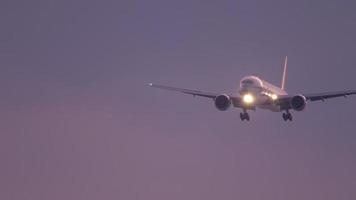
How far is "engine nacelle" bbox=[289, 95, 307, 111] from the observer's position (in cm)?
8881

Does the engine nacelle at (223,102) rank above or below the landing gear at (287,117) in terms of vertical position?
below

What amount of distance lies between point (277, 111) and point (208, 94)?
8.58 meters

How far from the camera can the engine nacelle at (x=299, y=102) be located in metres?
88.8

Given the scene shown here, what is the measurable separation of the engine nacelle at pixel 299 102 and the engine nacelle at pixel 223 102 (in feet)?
24.8

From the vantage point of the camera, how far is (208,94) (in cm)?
9294

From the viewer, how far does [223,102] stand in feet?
293

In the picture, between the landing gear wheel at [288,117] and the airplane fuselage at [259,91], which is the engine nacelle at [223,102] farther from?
the landing gear wheel at [288,117]

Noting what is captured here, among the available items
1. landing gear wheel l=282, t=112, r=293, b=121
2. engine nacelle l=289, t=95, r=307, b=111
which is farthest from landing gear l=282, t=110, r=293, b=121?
engine nacelle l=289, t=95, r=307, b=111

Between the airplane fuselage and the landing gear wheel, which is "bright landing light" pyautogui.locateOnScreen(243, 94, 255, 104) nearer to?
the airplane fuselage

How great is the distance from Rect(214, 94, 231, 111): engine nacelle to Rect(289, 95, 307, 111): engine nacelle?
24.8 ft

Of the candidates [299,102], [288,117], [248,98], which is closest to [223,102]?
[248,98]

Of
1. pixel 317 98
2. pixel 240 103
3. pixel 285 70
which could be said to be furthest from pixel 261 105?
pixel 285 70

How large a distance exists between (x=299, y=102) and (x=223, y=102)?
29.0 ft

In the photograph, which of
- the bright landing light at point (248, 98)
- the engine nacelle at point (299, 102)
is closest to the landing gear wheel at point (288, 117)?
the engine nacelle at point (299, 102)
